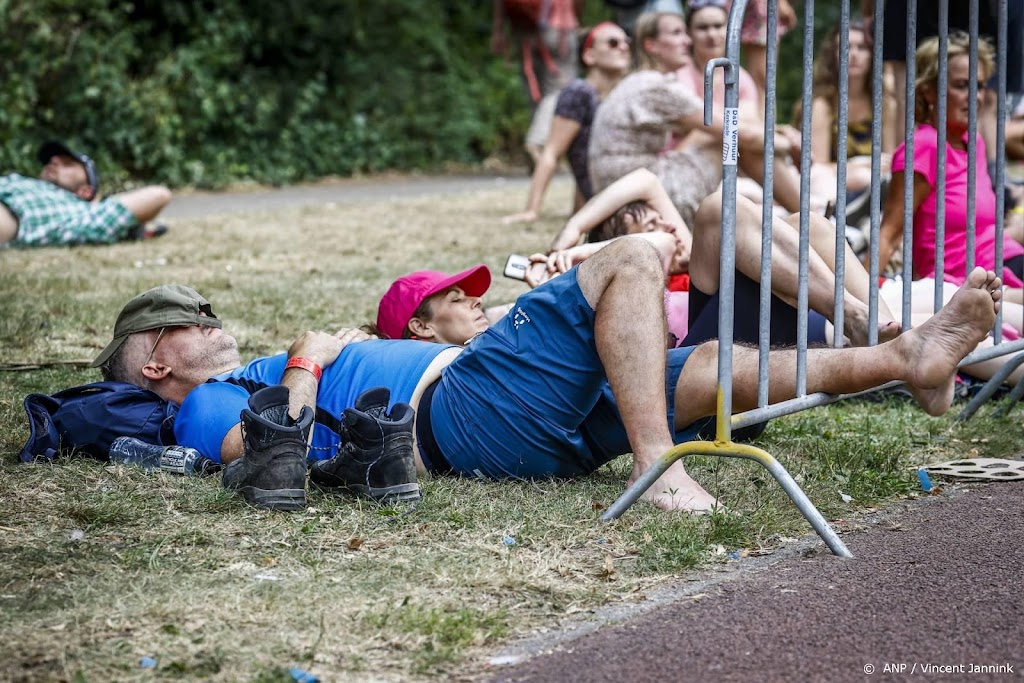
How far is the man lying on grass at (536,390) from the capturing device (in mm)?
3543

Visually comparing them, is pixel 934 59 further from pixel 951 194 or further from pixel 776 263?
pixel 776 263

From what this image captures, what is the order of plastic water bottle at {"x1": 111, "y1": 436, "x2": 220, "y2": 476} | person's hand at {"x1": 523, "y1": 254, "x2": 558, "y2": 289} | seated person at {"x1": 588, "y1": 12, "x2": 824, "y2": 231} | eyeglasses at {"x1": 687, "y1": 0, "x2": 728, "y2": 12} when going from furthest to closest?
eyeglasses at {"x1": 687, "y1": 0, "x2": 728, "y2": 12} < seated person at {"x1": 588, "y1": 12, "x2": 824, "y2": 231} < person's hand at {"x1": 523, "y1": 254, "x2": 558, "y2": 289} < plastic water bottle at {"x1": 111, "y1": 436, "x2": 220, "y2": 476}

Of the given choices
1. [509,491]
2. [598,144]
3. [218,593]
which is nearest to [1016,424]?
[509,491]

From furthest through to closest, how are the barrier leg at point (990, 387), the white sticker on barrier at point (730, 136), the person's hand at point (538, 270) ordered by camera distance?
1. the person's hand at point (538, 270)
2. the barrier leg at point (990, 387)
3. the white sticker on barrier at point (730, 136)

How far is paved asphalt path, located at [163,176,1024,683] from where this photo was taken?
2.64 m

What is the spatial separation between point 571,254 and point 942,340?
5.54 ft

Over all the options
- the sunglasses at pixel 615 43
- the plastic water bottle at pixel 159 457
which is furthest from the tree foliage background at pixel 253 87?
the plastic water bottle at pixel 159 457

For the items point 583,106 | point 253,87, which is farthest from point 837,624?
point 253,87

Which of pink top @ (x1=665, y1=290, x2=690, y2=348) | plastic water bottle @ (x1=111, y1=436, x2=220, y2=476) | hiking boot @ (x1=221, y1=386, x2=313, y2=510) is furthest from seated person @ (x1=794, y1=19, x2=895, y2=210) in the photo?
hiking boot @ (x1=221, y1=386, x2=313, y2=510)

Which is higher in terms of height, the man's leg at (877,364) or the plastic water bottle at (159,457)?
the man's leg at (877,364)

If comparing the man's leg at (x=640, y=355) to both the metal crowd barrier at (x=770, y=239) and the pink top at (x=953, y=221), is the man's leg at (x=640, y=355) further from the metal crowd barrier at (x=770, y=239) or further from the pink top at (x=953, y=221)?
the pink top at (x=953, y=221)

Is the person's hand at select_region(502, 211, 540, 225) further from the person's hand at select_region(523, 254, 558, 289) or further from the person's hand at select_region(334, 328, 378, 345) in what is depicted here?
the person's hand at select_region(334, 328, 378, 345)

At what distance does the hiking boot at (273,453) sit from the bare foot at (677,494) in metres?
0.87

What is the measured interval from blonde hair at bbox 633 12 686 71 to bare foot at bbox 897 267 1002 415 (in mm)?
5638
